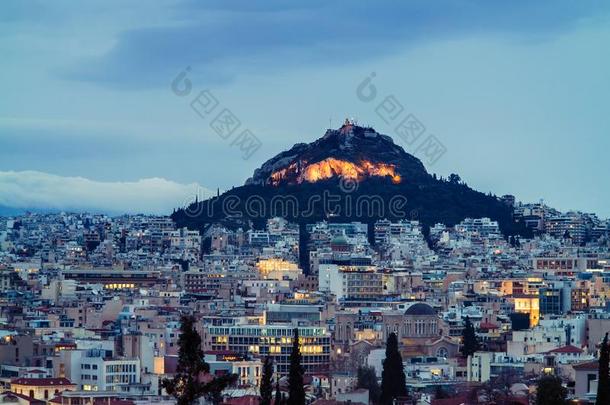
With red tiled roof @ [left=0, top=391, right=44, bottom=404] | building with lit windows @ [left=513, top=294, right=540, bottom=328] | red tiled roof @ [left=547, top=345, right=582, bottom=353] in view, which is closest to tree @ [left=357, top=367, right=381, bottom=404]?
red tiled roof @ [left=547, top=345, right=582, bottom=353]

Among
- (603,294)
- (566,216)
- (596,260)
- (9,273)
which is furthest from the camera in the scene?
(566,216)

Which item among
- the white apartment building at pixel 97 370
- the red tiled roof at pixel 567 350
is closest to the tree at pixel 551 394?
the white apartment building at pixel 97 370

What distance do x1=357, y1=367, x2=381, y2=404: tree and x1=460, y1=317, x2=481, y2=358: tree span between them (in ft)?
25.0

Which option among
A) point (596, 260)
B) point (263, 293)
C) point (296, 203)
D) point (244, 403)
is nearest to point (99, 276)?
point (263, 293)

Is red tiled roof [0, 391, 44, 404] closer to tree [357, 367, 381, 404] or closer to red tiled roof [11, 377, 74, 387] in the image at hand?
red tiled roof [11, 377, 74, 387]

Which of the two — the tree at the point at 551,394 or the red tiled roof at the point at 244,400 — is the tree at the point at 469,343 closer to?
the red tiled roof at the point at 244,400

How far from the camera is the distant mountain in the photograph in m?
120

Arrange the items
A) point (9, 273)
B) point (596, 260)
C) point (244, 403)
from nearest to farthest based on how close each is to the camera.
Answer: point (244, 403), point (9, 273), point (596, 260)

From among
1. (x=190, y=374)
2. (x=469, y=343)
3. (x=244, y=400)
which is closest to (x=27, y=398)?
(x=244, y=400)

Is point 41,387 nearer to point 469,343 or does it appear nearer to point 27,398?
point 27,398

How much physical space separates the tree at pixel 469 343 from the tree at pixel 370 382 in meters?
7.62

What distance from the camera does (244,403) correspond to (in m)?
42.5

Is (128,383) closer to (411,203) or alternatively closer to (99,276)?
(99,276)

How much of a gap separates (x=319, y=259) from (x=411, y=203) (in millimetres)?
26641
